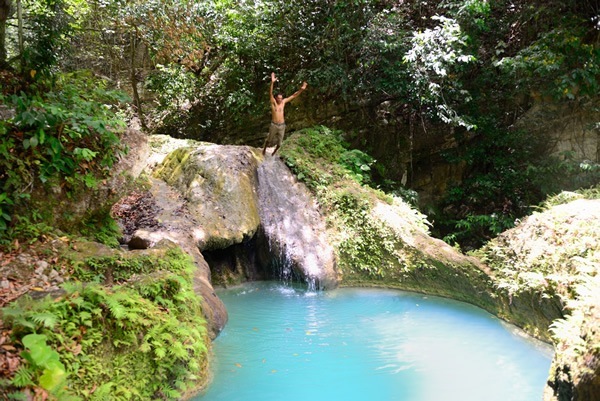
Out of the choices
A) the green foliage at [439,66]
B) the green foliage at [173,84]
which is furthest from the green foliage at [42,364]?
the green foliage at [173,84]

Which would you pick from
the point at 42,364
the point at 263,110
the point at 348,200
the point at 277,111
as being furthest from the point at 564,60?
the point at 42,364

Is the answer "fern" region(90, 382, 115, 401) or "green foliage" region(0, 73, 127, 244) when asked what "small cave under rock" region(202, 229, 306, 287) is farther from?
"fern" region(90, 382, 115, 401)

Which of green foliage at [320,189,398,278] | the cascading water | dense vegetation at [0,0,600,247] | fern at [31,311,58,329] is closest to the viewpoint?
fern at [31,311,58,329]

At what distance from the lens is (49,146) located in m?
5.02

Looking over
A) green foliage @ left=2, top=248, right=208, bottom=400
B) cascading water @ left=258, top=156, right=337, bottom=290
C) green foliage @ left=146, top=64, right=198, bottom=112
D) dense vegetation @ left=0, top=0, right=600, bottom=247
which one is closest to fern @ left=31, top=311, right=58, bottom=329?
green foliage @ left=2, top=248, right=208, bottom=400

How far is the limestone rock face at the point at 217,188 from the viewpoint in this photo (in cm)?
835

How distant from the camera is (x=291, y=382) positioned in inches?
197

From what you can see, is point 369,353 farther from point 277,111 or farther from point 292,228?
point 277,111

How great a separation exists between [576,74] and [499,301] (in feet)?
20.1

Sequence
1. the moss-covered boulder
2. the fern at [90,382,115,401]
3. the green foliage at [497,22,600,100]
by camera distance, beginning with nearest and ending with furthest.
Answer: the fern at [90,382,115,401]
the moss-covered boulder
the green foliage at [497,22,600,100]

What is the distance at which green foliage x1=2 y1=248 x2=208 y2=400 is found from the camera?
3.12 meters

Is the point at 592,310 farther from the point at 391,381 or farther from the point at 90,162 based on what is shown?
the point at 90,162

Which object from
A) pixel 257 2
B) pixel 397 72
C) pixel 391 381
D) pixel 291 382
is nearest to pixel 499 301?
pixel 391 381

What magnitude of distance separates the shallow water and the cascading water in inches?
32.2
